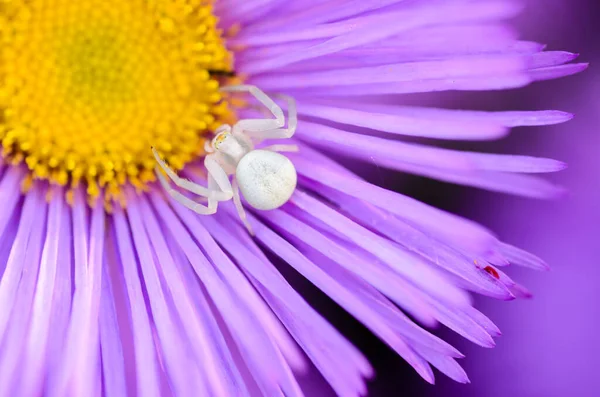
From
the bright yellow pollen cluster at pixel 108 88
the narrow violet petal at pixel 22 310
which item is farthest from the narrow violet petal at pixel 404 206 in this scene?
the narrow violet petal at pixel 22 310

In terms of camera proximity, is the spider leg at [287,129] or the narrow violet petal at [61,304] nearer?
the narrow violet petal at [61,304]

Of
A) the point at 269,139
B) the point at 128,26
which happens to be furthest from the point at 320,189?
the point at 128,26

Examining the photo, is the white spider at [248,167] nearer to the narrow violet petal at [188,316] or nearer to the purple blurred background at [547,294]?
the narrow violet petal at [188,316]

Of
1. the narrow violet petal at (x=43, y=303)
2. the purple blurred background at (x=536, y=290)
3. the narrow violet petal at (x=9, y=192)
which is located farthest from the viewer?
the purple blurred background at (x=536, y=290)

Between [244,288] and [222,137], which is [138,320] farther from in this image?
[222,137]

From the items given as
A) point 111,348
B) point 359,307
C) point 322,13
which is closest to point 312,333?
point 359,307

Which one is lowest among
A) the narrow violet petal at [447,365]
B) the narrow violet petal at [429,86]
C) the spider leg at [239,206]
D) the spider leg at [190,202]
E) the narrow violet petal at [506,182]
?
the narrow violet petal at [447,365]

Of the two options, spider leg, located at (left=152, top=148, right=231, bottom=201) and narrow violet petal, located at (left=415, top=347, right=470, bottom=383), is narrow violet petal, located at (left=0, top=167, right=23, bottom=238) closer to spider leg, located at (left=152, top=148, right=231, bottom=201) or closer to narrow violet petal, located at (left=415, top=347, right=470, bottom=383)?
spider leg, located at (left=152, top=148, right=231, bottom=201)
